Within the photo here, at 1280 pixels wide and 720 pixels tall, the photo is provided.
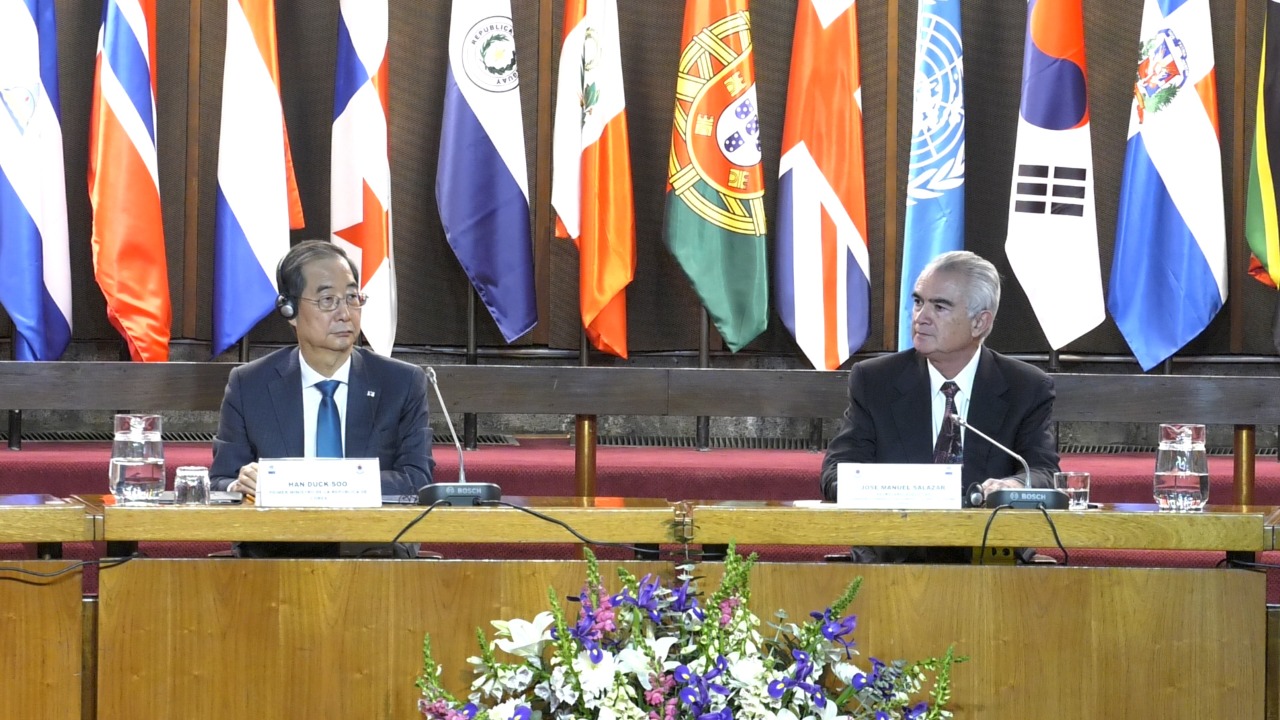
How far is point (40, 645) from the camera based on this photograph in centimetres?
203

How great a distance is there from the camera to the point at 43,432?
5.16 metres

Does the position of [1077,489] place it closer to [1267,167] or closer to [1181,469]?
[1181,469]

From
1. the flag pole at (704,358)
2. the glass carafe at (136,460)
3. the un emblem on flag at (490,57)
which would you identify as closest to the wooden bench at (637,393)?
the flag pole at (704,358)

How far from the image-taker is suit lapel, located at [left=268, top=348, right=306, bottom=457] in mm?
2986

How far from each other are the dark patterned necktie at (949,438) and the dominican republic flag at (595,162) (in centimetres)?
177

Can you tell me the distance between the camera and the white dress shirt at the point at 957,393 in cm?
314

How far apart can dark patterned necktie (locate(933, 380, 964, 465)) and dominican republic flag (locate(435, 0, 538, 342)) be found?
2.00 meters

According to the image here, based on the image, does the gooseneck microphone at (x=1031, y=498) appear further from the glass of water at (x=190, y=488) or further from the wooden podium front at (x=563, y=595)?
the glass of water at (x=190, y=488)

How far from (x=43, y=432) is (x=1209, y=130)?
431cm

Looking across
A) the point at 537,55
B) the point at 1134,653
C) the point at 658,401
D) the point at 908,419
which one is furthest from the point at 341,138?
the point at 1134,653

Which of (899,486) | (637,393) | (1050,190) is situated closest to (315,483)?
(899,486)

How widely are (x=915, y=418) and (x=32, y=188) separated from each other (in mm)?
2988

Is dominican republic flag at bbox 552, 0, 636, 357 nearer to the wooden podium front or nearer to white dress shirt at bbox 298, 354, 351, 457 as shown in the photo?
white dress shirt at bbox 298, 354, 351, 457

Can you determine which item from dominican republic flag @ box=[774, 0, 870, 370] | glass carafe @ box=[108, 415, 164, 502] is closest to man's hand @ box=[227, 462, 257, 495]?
glass carafe @ box=[108, 415, 164, 502]
